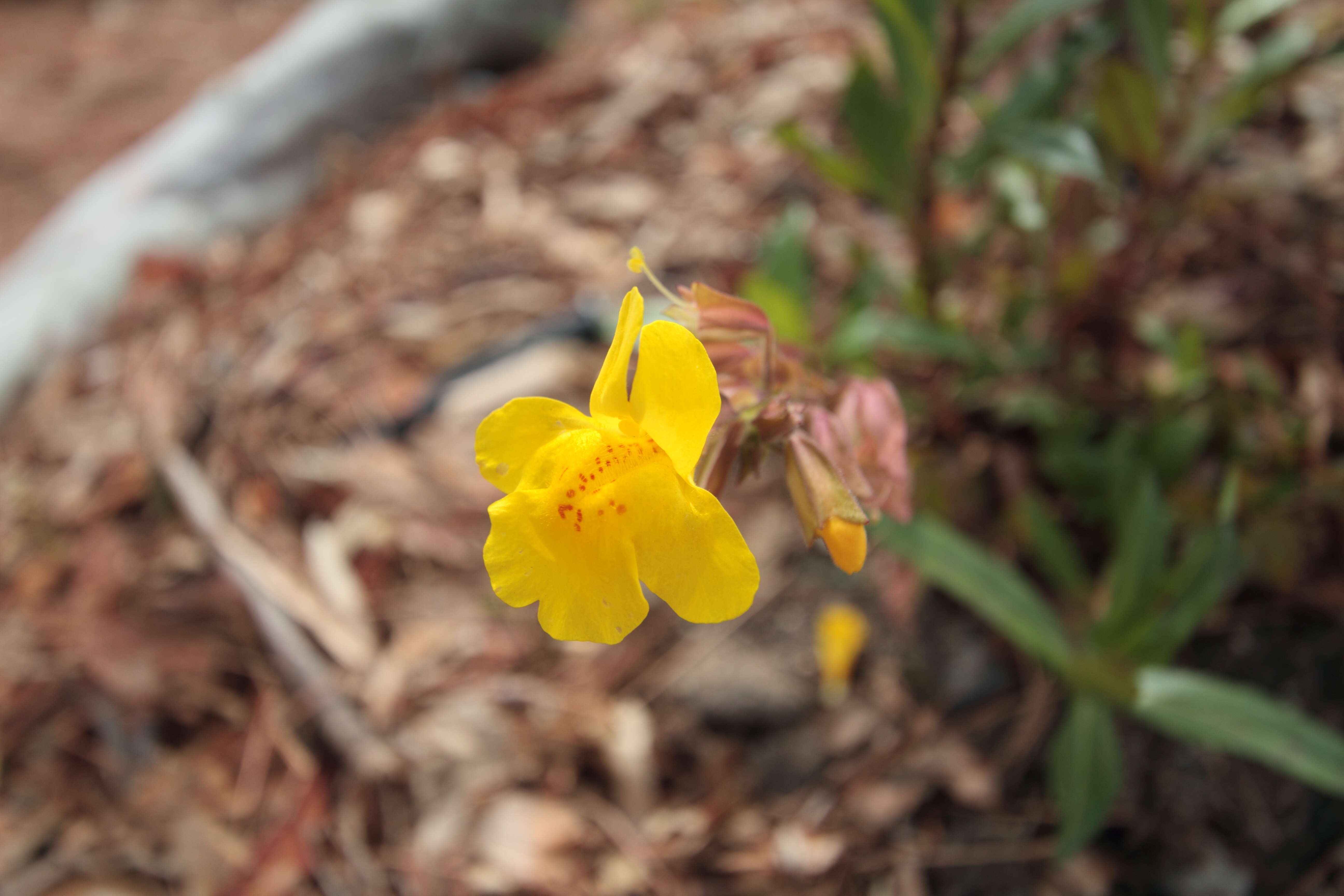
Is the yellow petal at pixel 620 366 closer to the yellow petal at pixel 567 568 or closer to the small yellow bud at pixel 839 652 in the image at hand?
the yellow petal at pixel 567 568

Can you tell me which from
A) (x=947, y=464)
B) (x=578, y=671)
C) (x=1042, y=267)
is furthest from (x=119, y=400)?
(x=1042, y=267)

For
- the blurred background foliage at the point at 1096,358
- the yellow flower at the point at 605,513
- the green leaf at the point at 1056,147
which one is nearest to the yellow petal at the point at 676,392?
the yellow flower at the point at 605,513

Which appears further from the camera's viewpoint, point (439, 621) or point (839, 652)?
point (439, 621)

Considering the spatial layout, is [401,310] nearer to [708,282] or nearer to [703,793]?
[708,282]

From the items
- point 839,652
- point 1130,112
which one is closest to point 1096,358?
point 1130,112

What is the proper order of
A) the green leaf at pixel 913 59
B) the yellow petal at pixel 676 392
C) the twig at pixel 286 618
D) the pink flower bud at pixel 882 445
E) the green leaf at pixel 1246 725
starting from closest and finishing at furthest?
the yellow petal at pixel 676 392
the pink flower bud at pixel 882 445
the green leaf at pixel 1246 725
the green leaf at pixel 913 59
the twig at pixel 286 618

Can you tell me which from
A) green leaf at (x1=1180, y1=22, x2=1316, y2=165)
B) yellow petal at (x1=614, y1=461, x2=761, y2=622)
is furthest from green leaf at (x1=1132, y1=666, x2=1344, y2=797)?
green leaf at (x1=1180, y1=22, x2=1316, y2=165)

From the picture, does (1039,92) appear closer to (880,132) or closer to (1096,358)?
(880,132)
